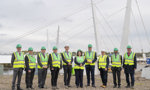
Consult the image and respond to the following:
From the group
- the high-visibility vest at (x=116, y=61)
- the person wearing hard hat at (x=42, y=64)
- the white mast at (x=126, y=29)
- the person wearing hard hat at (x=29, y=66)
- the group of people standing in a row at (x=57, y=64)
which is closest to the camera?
the group of people standing in a row at (x=57, y=64)

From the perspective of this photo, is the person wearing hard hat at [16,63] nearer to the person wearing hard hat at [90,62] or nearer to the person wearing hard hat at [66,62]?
the person wearing hard hat at [66,62]

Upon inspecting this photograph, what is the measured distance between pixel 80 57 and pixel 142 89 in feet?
10.1

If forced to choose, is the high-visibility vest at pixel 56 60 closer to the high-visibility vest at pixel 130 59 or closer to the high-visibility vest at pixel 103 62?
the high-visibility vest at pixel 103 62

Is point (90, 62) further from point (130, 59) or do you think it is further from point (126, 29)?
point (126, 29)

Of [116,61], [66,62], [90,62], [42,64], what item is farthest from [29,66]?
[116,61]

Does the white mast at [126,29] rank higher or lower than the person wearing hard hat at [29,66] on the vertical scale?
higher

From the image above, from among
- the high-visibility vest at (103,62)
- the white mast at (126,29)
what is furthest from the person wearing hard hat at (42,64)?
the white mast at (126,29)

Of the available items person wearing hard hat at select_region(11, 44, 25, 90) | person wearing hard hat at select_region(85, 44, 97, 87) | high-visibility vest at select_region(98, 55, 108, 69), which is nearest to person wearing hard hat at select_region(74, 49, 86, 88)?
person wearing hard hat at select_region(85, 44, 97, 87)

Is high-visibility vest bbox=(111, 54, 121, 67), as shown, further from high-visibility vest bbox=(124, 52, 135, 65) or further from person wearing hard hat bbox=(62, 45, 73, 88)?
person wearing hard hat bbox=(62, 45, 73, 88)

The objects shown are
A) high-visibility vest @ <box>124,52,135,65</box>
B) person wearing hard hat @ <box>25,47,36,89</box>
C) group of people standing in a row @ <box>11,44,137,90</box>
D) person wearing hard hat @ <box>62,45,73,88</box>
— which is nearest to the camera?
group of people standing in a row @ <box>11,44,137,90</box>

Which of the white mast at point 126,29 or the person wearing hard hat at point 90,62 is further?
the white mast at point 126,29

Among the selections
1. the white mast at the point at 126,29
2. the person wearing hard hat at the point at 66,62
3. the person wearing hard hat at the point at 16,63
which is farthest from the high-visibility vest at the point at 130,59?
the white mast at the point at 126,29

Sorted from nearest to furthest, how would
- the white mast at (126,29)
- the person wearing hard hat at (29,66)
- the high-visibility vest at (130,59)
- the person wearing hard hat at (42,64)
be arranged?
the person wearing hard hat at (29,66) < the person wearing hard hat at (42,64) < the high-visibility vest at (130,59) < the white mast at (126,29)

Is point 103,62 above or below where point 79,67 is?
above
